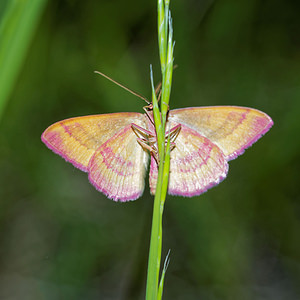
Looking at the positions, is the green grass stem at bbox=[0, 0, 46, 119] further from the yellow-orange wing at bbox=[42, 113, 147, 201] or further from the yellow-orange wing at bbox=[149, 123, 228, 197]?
the yellow-orange wing at bbox=[149, 123, 228, 197]

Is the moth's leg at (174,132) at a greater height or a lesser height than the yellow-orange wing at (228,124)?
lesser

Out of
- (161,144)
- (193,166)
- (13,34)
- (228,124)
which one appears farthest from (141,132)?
(13,34)

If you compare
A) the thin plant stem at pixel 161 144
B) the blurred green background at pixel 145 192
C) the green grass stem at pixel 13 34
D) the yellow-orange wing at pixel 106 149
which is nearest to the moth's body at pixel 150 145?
the yellow-orange wing at pixel 106 149

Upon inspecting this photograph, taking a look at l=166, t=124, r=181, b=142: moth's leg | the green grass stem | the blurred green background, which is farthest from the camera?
the blurred green background

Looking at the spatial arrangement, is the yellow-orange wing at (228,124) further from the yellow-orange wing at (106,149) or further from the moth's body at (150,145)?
the yellow-orange wing at (106,149)

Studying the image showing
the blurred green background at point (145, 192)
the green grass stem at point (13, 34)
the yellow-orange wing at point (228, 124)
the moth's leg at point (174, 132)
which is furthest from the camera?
the blurred green background at point (145, 192)

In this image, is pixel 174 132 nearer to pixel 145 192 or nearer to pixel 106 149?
pixel 106 149

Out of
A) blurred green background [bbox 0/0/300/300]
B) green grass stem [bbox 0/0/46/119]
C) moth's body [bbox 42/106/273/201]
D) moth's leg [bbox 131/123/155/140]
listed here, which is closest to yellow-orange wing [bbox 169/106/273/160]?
moth's body [bbox 42/106/273/201]
